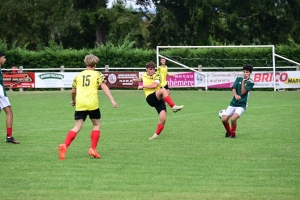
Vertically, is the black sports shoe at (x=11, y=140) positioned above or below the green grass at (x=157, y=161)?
above

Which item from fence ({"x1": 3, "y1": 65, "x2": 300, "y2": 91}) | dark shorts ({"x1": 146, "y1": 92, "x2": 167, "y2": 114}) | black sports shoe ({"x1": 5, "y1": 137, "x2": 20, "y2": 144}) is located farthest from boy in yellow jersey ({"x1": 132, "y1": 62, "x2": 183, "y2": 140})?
fence ({"x1": 3, "y1": 65, "x2": 300, "y2": 91})

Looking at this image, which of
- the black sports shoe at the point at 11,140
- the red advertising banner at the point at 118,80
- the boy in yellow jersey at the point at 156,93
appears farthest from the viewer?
the red advertising banner at the point at 118,80

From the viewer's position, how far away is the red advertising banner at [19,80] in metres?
36.1

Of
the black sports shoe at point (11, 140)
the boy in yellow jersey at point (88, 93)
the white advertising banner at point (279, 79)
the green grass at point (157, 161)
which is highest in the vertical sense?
the boy in yellow jersey at point (88, 93)

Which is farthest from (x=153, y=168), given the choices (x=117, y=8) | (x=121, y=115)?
(x=117, y=8)

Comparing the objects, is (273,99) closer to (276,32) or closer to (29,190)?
(29,190)

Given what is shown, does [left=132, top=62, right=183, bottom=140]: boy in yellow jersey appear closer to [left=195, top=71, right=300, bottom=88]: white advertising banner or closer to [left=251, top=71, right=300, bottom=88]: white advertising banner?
[left=195, top=71, right=300, bottom=88]: white advertising banner

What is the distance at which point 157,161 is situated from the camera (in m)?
10.5

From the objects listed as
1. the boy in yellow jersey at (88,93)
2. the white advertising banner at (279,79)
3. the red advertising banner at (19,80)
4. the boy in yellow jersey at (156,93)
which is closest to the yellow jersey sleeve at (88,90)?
the boy in yellow jersey at (88,93)

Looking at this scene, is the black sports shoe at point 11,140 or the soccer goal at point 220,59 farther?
the soccer goal at point 220,59

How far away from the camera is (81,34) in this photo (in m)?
58.0

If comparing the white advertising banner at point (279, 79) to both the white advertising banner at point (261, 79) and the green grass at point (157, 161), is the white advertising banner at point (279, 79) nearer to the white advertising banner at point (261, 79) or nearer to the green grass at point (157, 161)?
the white advertising banner at point (261, 79)

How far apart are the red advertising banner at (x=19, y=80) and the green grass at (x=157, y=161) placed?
1742 centimetres

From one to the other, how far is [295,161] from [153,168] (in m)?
2.38
